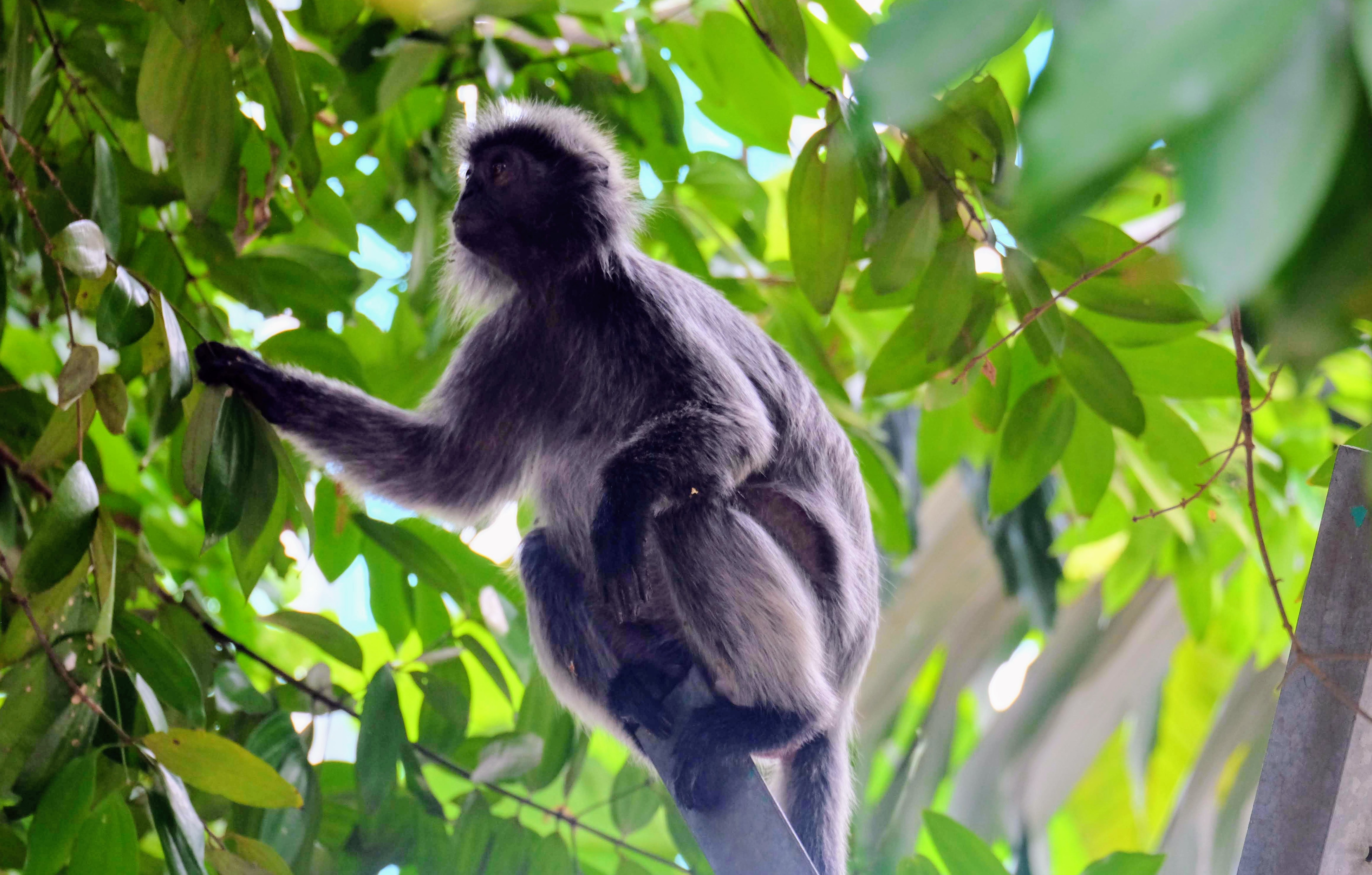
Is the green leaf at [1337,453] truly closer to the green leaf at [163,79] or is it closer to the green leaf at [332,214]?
the green leaf at [163,79]

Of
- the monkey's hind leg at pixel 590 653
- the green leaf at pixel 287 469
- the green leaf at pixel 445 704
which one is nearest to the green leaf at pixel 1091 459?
the monkey's hind leg at pixel 590 653

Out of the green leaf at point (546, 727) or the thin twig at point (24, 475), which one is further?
the green leaf at point (546, 727)

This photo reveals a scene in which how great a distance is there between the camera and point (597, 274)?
213cm

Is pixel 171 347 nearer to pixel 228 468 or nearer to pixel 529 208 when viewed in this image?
pixel 228 468

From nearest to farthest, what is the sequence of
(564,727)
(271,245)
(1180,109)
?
(1180,109) < (564,727) < (271,245)

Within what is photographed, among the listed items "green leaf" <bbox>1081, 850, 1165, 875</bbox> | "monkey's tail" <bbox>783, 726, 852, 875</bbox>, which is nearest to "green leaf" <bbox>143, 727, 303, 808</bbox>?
"monkey's tail" <bbox>783, 726, 852, 875</bbox>

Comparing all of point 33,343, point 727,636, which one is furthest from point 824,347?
point 33,343

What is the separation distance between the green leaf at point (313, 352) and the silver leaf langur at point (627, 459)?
0.30ft

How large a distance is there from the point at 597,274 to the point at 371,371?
0.68 metres

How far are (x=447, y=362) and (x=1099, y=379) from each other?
56.7 inches

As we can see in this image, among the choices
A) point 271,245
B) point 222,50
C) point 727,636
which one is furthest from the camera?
point 271,245

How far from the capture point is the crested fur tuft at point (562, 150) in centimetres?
212

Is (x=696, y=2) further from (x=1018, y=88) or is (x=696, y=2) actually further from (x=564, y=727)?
(x=564, y=727)

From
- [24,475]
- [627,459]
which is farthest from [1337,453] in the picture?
[24,475]
